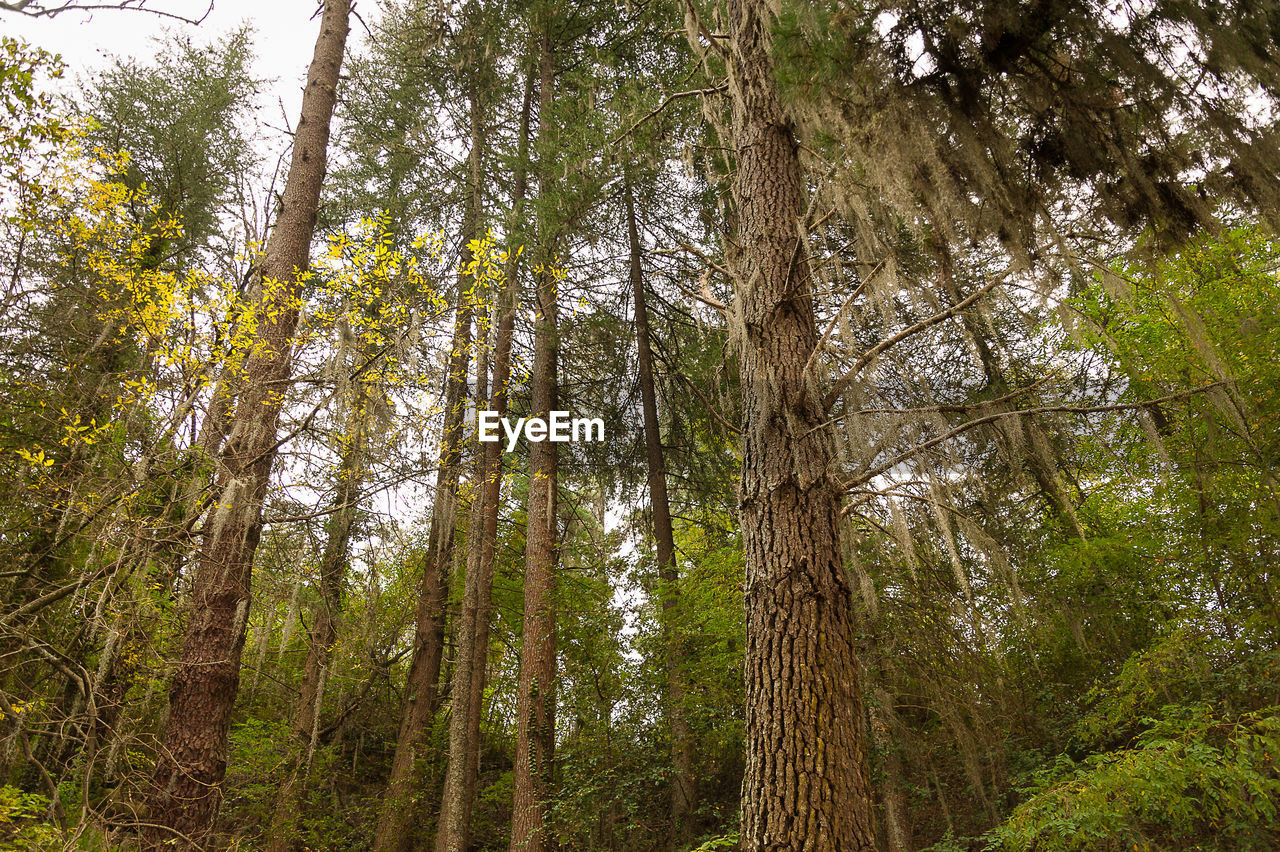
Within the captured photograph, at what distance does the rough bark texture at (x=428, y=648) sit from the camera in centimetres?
822

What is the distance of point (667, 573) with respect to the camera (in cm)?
835

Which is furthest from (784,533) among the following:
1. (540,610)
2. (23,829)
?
(540,610)

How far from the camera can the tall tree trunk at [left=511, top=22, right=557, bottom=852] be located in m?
6.98

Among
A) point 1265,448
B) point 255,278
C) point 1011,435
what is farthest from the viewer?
point 1265,448

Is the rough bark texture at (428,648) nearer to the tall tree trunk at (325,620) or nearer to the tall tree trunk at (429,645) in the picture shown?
the tall tree trunk at (429,645)

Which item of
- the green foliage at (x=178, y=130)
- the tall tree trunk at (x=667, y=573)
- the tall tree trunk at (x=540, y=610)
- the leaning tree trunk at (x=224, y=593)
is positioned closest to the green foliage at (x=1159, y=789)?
the tall tree trunk at (x=667, y=573)

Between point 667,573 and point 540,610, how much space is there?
1.78 meters

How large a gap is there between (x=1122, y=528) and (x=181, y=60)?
16.9 metres

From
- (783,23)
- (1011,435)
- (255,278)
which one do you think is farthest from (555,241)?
(1011,435)

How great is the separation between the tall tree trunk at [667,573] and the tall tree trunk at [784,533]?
4.49 meters

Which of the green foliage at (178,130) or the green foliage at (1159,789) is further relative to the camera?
the green foliage at (178,130)

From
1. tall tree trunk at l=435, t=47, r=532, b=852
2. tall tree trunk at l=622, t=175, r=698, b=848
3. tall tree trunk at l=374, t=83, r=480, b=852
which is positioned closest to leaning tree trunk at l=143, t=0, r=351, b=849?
tall tree trunk at l=374, t=83, r=480, b=852

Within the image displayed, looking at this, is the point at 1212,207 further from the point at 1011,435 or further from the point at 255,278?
the point at 255,278

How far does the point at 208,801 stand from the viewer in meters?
4.16
